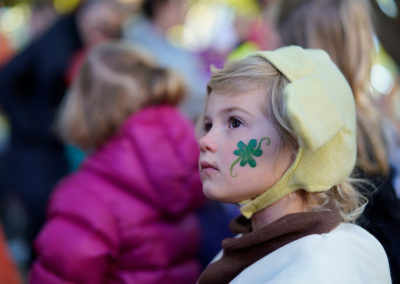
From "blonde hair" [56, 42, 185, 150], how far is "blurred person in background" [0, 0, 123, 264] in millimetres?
1089

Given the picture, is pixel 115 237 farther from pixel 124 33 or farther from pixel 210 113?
pixel 124 33

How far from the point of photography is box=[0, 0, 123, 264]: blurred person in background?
3.79m

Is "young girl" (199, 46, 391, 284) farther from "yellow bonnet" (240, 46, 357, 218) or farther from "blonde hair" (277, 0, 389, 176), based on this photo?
"blonde hair" (277, 0, 389, 176)

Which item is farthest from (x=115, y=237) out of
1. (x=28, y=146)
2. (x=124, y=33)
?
(x=124, y=33)

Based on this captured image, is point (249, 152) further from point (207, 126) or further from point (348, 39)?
point (348, 39)

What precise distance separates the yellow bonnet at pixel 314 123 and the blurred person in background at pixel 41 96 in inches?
98.7

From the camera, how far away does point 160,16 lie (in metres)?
4.28

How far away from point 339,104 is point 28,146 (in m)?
2.95

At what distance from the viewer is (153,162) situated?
97.6 inches

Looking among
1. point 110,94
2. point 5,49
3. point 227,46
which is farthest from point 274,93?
point 5,49

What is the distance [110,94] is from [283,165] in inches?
51.1

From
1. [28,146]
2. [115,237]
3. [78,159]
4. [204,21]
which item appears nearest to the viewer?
[115,237]

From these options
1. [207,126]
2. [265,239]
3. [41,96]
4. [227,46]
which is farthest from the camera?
[227,46]

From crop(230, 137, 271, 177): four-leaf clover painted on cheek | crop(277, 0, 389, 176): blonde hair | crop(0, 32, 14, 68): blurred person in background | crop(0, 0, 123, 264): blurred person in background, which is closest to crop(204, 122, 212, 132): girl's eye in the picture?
crop(230, 137, 271, 177): four-leaf clover painted on cheek
